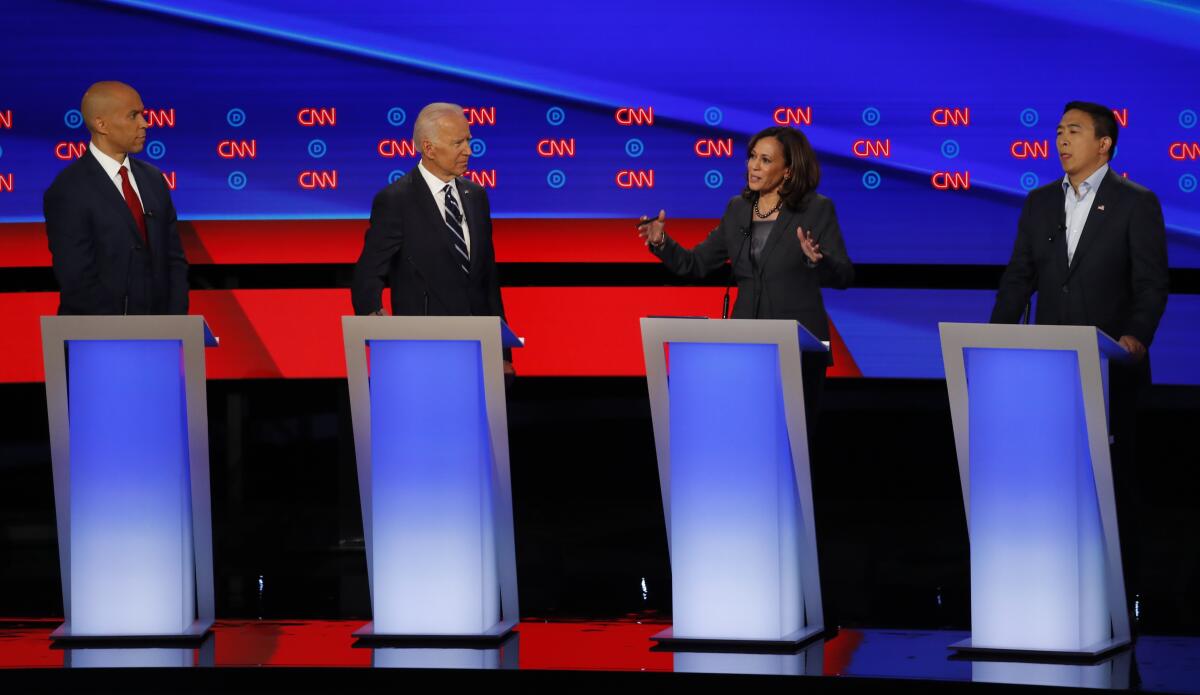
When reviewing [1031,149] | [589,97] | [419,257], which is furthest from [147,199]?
[1031,149]

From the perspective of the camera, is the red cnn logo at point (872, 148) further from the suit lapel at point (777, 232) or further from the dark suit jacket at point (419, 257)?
the dark suit jacket at point (419, 257)

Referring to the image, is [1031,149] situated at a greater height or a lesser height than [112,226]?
greater

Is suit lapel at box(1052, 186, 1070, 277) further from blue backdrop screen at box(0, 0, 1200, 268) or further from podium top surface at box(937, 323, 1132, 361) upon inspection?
blue backdrop screen at box(0, 0, 1200, 268)

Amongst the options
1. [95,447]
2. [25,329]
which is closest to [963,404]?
[95,447]

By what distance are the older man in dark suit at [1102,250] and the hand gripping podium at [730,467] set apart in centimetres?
116

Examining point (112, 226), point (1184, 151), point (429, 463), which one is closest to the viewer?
point (429, 463)

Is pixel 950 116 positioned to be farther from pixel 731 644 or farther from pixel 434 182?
A: pixel 731 644

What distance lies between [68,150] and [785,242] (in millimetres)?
2814

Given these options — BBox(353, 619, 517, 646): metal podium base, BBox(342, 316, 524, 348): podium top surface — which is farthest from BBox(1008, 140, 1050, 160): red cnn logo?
BBox(353, 619, 517, 646): metal podium base

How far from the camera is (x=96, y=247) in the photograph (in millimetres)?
4426

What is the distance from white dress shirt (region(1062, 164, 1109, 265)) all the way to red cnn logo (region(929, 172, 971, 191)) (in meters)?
1.20

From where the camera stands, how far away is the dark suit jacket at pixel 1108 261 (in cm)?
423

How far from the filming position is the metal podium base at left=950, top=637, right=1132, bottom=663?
336 cm

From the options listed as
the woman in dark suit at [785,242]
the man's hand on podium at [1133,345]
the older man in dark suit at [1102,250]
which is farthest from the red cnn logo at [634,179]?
the man's hand on podium at [1133,345]
